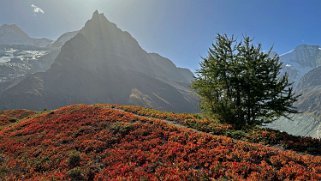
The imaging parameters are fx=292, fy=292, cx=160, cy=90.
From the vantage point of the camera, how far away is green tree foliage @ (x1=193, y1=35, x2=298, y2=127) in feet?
97.7

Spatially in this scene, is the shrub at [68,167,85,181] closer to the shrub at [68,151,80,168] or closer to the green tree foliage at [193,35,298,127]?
the shrub at [68,151,80,168]

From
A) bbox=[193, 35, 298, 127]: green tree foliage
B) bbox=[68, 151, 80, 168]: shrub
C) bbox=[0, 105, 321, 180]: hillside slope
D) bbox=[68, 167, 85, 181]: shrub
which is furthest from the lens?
bbox=[193, 35, 298, 127]: green tree foliage

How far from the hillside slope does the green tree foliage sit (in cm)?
580

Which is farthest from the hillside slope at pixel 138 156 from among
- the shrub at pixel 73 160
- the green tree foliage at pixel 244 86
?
the green tree foliage at pixel 244 86

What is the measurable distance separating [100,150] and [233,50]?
61.5ft

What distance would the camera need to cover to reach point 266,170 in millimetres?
14461

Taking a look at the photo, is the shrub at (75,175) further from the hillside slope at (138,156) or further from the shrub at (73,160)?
the shrub at (73,160)

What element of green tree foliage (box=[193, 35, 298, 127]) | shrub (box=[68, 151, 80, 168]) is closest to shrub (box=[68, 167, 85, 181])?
shrub (box=[68, 151, 80, 168])

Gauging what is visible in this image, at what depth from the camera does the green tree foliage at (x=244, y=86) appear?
29.8m

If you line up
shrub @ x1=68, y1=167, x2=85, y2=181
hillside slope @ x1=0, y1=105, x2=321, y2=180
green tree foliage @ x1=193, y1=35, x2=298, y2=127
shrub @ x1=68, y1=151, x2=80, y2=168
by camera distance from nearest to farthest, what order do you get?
1. hillside slope @ x1=0, y1=105, x2=321, y2=180
2. shrub @ x1=68, y1=167, x2=85, y2=181
3. shrub @ x1=68, y1=151, x2=80, y2=168
4. green tree foliage @ x1=193, y1=35, x2=298, y2=127

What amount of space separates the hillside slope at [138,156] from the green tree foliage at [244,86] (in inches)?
229

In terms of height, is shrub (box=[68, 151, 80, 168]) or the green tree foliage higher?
the green tree foliage

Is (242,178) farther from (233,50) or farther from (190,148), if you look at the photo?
(233,50)

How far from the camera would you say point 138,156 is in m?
18.7
